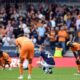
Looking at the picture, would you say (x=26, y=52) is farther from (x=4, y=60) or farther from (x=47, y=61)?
(x=4, y=60)

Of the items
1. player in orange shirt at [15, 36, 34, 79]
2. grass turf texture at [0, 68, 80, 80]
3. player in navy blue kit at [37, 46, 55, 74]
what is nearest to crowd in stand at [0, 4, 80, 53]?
grass turf texture at [0, 68, 80, 80]

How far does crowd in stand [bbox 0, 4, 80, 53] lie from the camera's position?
30.0m

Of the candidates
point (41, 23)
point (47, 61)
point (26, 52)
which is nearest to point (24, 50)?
point (26, 52)

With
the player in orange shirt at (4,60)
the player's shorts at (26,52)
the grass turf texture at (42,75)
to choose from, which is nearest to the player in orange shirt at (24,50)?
the player's shorts at (26,52)

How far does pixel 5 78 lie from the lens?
1994 centimetres

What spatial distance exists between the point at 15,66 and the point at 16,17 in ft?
21.5

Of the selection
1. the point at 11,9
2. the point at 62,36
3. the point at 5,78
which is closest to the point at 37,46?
the point at 62,36

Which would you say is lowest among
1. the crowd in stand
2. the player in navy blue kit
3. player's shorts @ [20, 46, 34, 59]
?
the crowd in stand

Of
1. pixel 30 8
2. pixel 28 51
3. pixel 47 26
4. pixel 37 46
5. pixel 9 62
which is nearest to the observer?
pixel 28 51

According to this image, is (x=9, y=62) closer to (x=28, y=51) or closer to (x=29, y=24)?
(x=28, y=51)

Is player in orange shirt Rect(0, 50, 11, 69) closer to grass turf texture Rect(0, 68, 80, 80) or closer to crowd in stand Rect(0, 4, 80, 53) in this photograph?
grass turf texture Rect(0, 68, 80, 80)

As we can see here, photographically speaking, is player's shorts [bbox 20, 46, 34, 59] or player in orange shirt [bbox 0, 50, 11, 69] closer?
player's shorts [bbox 20, 46, 34, 59]

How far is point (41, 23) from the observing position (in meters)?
31.0

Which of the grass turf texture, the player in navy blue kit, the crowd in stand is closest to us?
the grass turf texture
